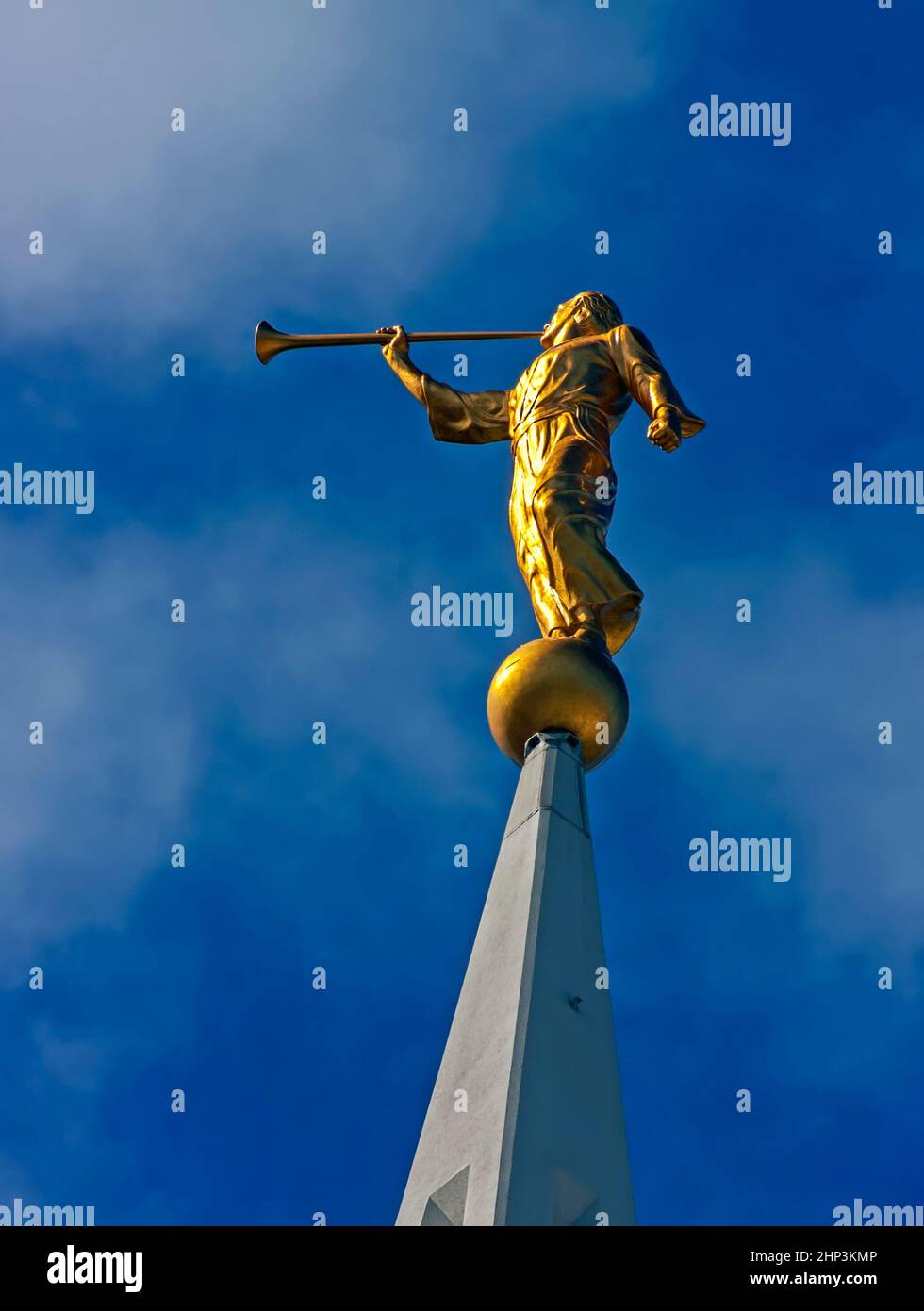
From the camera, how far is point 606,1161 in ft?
50.7

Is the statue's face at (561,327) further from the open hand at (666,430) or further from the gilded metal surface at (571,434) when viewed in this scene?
the open hand at (666,430)

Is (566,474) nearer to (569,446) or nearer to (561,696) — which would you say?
(569,446)

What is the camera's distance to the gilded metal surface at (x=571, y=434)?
790 inches

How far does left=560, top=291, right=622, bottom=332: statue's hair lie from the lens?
74.7 ft

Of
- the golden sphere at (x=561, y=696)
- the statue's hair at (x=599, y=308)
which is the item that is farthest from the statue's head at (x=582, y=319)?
the golden sphere at (x=561, y=696)

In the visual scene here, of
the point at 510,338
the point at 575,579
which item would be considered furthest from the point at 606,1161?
the point at 510,338

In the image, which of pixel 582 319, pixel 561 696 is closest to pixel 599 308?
pixel 582 319

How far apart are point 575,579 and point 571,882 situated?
3235 millimetres

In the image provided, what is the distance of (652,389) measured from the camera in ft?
69.1

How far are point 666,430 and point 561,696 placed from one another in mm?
2605

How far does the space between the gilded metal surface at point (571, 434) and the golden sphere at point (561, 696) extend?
0.63m

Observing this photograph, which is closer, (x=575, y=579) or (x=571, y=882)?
(x=571, y=882)
